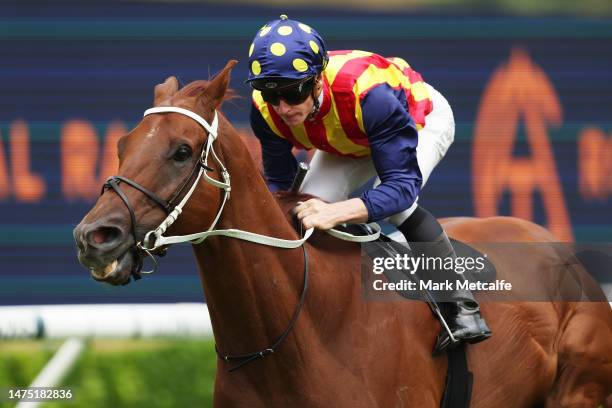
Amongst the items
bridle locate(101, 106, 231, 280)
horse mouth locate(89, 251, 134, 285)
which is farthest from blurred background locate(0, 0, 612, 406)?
horse mouth locate(89, 251, 134, 285)

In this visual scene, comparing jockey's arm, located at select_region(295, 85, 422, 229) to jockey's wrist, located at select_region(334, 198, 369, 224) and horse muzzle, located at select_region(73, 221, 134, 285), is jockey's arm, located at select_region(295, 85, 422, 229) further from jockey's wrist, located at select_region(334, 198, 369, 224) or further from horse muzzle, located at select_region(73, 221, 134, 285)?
horse muzzle, located at select_region(73, 221, 134, 285)

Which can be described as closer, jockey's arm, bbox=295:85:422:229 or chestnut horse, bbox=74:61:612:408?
chestnut horse, bbox=74:61:612:408

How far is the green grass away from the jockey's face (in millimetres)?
1961

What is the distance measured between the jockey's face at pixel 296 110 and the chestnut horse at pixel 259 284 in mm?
216

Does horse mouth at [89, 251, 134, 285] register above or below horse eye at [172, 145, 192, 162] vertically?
below

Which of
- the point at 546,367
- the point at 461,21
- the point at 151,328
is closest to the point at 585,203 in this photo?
the point at 461,21

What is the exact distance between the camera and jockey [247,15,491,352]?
301 centimetres

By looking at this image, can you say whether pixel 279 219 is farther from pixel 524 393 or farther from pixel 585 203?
pixel 585 203

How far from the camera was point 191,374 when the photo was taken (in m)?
4.80

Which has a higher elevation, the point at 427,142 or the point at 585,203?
the point at 427,142

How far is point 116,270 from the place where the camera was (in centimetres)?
259

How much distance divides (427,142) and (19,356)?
2.30 meters

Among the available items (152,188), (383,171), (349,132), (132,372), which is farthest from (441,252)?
(132,372)

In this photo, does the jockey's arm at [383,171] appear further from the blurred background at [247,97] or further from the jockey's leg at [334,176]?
the blurred background at [247,97]
